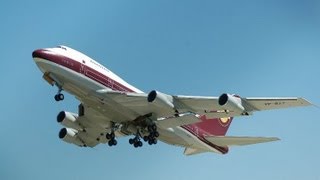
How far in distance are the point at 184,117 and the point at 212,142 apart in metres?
6.58

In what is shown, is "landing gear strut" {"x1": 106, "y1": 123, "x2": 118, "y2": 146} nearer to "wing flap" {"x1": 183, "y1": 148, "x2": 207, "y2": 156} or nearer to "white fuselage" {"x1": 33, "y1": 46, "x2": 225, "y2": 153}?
"white fuselage" {"x1": 33, "y1": 46, "x2": 225, "y2": 153}

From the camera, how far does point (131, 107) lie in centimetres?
4478

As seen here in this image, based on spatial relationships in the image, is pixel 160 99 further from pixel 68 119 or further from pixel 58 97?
pixel 68 119

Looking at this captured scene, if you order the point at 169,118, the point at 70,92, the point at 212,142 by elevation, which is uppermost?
the point at 70,92

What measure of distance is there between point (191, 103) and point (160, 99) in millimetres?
2383

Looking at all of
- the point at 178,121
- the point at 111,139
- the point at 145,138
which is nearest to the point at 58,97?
the point at 111,139

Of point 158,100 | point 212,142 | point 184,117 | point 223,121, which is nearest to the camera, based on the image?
point 158,100

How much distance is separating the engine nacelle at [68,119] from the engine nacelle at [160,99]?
9.27 m

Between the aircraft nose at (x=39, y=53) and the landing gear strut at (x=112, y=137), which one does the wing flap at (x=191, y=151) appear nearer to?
the landing gear strut at (x=112, y=137)

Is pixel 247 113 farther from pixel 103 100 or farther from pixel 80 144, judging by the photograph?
pixel 80 144

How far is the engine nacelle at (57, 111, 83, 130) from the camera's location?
1921 inches

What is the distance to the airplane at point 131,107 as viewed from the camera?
42.0 m

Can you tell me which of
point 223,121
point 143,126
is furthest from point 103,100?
point 223,121

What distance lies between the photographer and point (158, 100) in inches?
1661
